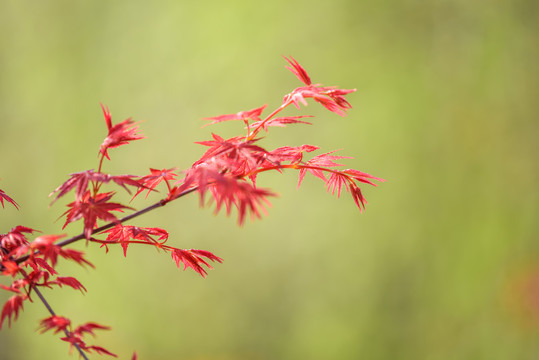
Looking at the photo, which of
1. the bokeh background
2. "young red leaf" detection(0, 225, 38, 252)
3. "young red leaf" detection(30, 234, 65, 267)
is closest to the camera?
"young red leaf" detection(30, 234, 65, 267)

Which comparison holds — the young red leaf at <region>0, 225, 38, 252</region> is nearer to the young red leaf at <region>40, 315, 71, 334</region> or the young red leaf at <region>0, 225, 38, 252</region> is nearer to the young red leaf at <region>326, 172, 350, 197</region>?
the young red leaf at <region>40, 315, 71, 334</region>

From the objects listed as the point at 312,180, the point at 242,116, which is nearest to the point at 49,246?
the point at 242,116

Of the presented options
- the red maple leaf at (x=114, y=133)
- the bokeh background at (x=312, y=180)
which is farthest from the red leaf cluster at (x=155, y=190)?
the bokeh background at (x=312, y=180)

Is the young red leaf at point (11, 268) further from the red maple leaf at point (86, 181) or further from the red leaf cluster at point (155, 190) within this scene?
the red maple leaf at point (86, 181)

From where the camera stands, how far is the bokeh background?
8.05ft

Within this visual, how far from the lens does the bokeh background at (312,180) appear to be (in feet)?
8.05

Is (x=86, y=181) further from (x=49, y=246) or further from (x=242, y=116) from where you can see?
(x=242, y=116)

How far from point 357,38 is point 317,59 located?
0.75 feet

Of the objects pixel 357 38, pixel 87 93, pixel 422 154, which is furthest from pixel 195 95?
pixel 422 154

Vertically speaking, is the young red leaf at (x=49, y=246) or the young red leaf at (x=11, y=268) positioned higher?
the young red leaf at (x=49, y=246)

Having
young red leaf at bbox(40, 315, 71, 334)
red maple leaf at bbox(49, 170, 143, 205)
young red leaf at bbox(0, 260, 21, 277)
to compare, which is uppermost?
red maple leaf at bbox(49, 170, 143, 205)

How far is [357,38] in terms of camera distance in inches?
102

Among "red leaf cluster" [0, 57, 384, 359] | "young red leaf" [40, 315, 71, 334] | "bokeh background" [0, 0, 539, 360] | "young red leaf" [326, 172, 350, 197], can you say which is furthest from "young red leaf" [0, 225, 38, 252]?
"bokeh background" [0, 0, 539, 360]

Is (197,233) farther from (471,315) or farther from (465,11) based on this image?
(465,11)
